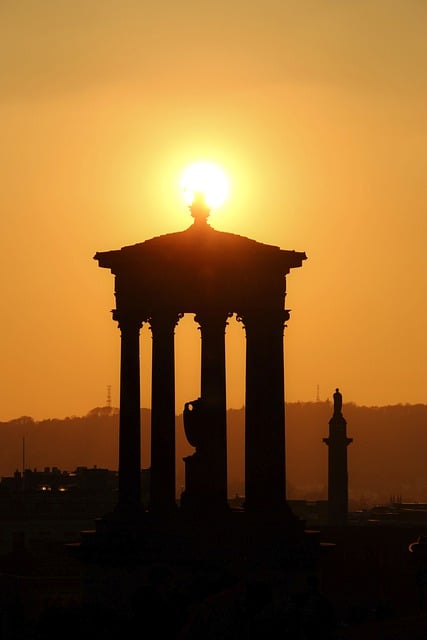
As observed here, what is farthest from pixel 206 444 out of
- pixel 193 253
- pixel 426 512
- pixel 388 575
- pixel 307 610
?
pixel 426 512

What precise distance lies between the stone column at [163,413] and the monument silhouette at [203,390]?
0.09 ft

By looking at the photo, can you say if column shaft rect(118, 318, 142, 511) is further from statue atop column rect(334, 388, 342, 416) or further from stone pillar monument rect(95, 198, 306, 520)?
statue atop column rect(334, 388, 342, 416)

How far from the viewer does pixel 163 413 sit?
62.6 m

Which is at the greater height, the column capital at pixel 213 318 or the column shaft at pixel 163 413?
the column capital at pixel 213 318

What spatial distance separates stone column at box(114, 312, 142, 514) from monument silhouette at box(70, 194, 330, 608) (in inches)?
1.1

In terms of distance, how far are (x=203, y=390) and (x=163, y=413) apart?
4.64 ft

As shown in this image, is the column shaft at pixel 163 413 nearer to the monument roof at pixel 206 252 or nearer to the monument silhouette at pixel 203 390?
the monument silhouette at pixel 203 390

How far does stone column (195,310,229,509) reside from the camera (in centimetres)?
6178

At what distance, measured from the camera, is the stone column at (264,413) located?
61875 millimetres

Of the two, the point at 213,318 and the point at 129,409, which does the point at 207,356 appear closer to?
the point at 213,318

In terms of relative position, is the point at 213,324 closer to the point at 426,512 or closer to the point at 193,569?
the point at 193,569

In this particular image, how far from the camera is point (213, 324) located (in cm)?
6194

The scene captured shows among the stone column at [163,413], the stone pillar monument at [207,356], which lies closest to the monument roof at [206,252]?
the stone pillar monument at [207,356]

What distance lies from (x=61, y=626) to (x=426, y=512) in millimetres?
78756
